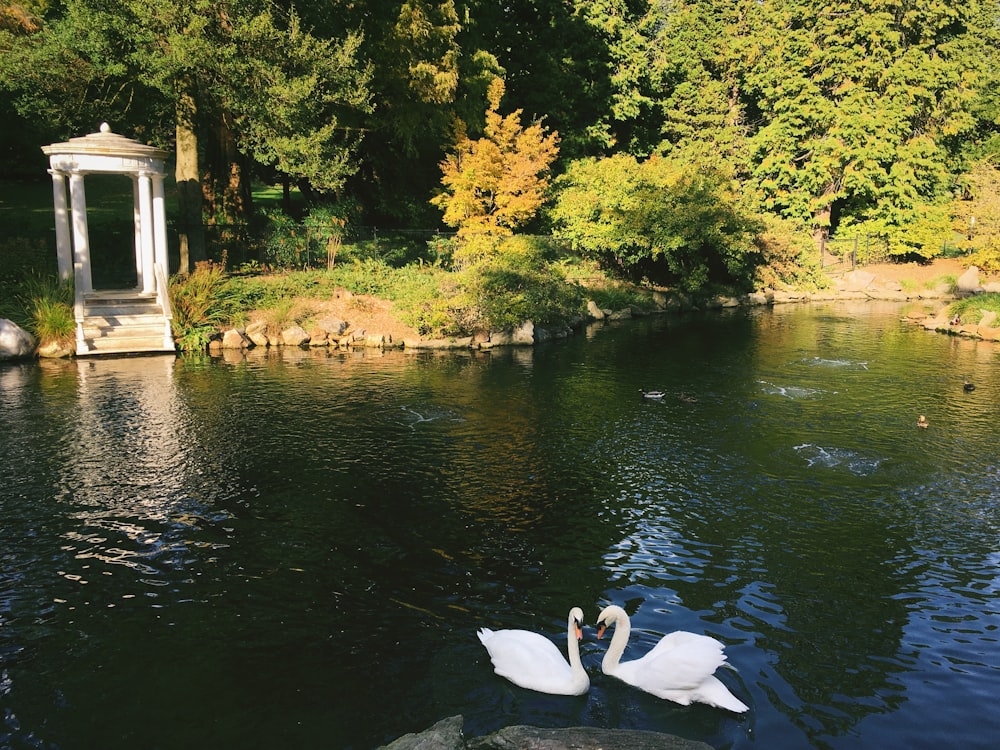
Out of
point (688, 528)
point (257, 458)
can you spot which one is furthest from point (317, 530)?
point (688, 528)

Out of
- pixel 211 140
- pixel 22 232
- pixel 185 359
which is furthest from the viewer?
pixel 211 140

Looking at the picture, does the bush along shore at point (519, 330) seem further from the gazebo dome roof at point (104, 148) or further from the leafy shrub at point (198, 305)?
the gazebo dome roof at point (104, 148)

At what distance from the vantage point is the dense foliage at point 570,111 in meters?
23.2

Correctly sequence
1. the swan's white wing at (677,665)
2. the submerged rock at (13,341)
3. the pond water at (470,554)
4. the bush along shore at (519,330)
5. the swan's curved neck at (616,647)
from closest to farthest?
the swan's white wing at (677,665), the pond water at (470,554), the swan's curved neck at (616,647), the submerged rock at (13,341), the bush along shore at (519,330)

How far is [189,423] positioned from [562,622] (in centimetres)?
992

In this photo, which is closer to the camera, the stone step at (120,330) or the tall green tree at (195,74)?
the tall green tree at (195,74)

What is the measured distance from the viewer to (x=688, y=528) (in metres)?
10.5

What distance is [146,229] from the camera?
2430 centimetres

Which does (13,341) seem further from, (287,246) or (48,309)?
(287,246)

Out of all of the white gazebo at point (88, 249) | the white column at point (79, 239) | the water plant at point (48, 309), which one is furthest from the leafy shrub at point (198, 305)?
the water plant at point (48, 309)

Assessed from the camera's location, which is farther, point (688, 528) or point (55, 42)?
point (55, 42)

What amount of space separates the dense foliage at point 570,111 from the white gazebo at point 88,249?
2.02 metres

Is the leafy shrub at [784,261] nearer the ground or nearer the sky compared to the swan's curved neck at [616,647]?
nearer the sky

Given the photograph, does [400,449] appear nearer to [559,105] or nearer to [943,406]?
[943,406]
